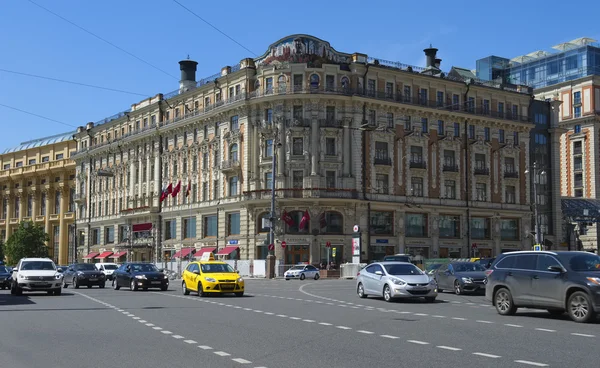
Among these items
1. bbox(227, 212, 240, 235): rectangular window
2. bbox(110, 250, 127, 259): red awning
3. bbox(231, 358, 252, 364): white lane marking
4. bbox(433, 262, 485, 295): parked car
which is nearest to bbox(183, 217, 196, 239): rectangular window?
bbox(227, 212, 240, 235): rectangular window

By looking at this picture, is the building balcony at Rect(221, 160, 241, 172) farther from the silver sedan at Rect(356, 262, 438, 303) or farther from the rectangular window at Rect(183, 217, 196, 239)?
the silver sedan at Rect(356, 262, 438, 303)

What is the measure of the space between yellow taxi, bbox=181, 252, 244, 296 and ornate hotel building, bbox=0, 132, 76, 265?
72544mm

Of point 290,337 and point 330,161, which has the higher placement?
point 330,161

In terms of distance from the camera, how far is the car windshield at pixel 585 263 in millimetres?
17328

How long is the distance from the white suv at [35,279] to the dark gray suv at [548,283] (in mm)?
19273

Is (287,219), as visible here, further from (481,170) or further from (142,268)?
(142,268)

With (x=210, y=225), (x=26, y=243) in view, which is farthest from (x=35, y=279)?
(x=26, y=243)

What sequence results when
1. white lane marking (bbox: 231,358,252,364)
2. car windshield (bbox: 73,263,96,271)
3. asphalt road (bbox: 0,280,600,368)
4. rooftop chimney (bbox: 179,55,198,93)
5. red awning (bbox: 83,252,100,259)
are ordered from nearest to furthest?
white lane marking (bbox: 231,358,252,364) → asphalt road (bbox: 0,280,600,368) → car windshield (bbox: 73,263,96,271) → rooftop chimney (bbox: 179,55,198,93) → red awning (bbox: 83,252,100,259)

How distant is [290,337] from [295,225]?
5101cm

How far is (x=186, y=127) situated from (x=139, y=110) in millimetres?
10614

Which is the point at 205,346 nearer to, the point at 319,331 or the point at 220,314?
the point at 319,331

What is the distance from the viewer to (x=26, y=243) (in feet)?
309

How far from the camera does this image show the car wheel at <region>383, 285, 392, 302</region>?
82.5ft

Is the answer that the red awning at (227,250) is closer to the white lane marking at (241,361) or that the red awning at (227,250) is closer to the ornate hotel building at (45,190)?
the ornate hotel building at (45,190)
